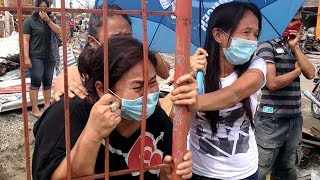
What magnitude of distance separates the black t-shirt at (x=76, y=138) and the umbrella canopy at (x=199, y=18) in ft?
2.47

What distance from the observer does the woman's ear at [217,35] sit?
196cm

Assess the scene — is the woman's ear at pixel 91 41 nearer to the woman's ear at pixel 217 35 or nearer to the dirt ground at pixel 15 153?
the woman's ear at pixel 217 35

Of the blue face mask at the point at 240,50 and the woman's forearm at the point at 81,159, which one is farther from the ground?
the blue face mask at the point at 240,50

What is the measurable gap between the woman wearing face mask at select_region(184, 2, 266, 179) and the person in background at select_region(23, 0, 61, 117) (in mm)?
3578

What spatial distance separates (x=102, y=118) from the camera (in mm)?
1143

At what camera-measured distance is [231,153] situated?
1845 millimetres

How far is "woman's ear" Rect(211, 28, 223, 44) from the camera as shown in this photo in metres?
1.96

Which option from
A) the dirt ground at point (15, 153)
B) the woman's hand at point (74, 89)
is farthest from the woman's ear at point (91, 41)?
the dirt ground at point (15, 153)

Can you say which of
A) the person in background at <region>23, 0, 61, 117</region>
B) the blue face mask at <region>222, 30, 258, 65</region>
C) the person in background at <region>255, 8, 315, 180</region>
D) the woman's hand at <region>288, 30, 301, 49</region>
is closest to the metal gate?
the blue face mask at <region>222, 30, 258, 65</region>

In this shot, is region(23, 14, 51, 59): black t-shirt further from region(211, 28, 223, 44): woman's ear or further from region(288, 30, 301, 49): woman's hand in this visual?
region(211, 28, 223, 44): woman's ear

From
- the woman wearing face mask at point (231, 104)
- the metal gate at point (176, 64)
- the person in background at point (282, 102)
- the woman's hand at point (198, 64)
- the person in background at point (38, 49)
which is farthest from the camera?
the person in background at point (38, 49)

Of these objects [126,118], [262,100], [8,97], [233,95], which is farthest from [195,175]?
[8,97]

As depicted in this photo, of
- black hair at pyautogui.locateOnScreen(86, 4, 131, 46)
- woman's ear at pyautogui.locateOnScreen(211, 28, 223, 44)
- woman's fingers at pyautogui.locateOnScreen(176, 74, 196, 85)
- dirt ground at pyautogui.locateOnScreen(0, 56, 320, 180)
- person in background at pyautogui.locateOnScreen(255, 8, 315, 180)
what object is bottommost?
dirt ground at pyautogui.locateOnScreen(0, 56, 320, 180)

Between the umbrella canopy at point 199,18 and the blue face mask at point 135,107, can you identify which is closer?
the blue face mask at point 135,107
